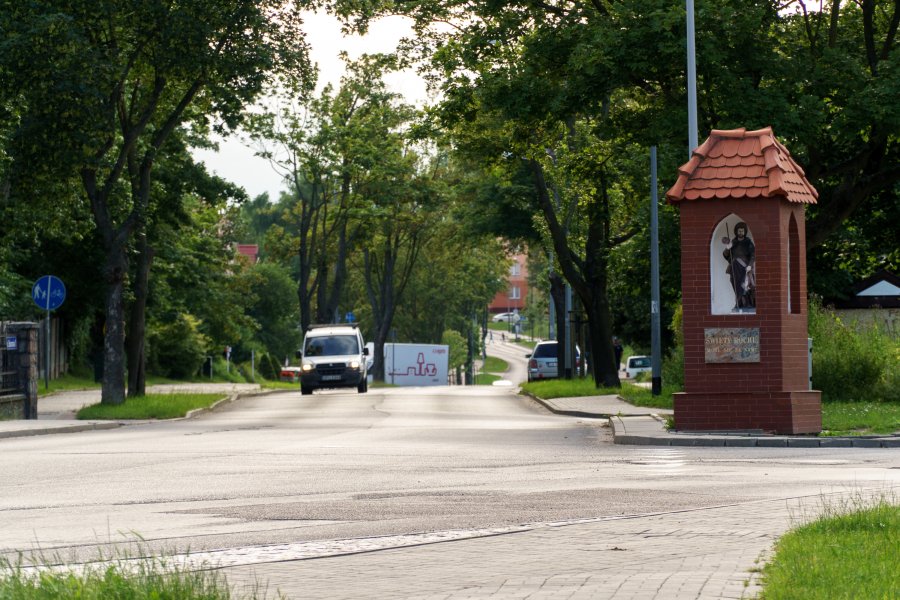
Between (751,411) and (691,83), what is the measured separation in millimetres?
7008

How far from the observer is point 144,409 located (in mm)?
31906

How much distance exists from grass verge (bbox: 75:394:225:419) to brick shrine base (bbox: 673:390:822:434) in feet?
44.6

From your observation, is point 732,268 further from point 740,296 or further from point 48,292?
point 48,292

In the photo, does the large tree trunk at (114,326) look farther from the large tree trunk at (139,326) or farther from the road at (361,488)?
the road at (361,488)

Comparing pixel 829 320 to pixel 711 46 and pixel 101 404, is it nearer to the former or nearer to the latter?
pixel 711 46

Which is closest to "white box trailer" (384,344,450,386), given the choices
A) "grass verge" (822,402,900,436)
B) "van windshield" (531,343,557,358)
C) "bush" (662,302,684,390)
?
"van windshield" (531,343,557,358)

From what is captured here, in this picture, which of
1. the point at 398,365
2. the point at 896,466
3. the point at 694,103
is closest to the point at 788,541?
the point at 896,466

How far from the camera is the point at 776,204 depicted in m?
21.7

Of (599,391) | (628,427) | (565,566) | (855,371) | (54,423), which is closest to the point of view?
(565,566)

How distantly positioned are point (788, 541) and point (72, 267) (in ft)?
135

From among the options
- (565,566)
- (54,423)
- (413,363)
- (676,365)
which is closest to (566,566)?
(565,566)

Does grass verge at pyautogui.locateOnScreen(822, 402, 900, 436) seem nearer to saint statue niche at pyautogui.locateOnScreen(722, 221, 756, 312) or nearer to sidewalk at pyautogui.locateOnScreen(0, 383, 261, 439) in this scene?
saint statue niche at pyautogui.locateOnScreen(722, 221, 756, 312)

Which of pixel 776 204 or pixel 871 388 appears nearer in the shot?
pixel 776 204

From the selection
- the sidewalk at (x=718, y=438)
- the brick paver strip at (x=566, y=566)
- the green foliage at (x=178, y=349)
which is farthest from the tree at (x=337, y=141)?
the brick paver strip at (x=566, y=566)
